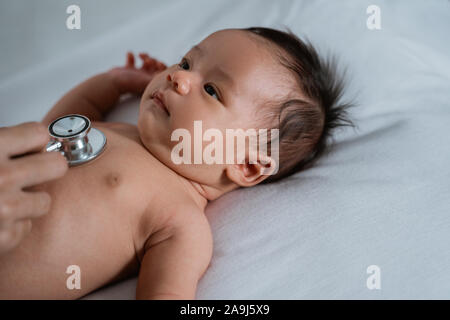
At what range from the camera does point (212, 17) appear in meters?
1.57

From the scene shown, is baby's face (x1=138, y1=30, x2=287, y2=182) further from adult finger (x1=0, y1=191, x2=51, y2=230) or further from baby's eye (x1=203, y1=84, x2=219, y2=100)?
adult finger (x1=0, y1=191, x2=51, y2=230)

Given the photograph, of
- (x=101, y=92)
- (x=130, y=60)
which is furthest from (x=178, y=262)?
(x=130, y=60)

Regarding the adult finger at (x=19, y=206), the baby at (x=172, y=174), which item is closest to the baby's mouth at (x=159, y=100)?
the baby at (x=172, y=174)

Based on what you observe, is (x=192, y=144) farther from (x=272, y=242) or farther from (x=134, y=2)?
(x=134, y=2)

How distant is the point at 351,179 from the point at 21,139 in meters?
0.71

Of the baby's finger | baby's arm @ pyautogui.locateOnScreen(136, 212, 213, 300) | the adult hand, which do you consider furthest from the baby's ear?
the baby's finger

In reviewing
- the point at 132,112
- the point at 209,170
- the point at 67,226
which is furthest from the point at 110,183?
the point at 132,112

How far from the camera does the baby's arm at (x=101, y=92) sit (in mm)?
1237

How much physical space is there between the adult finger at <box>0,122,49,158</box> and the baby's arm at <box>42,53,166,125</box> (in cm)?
55

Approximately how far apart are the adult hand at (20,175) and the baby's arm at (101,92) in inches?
21.8

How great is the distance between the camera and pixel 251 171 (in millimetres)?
1035

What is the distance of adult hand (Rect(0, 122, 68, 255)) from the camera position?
62 centimetres

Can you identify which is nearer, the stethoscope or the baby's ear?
the stethoscope

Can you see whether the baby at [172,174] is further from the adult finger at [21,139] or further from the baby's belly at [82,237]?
the adult finger at [21,139]
